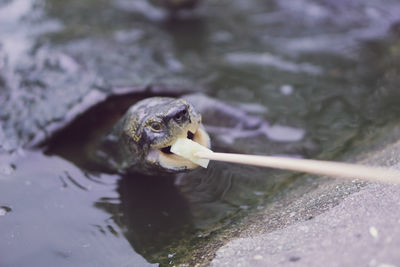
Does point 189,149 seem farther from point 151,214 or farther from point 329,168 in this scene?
point 329,168

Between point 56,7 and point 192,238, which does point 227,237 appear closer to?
point 192,238

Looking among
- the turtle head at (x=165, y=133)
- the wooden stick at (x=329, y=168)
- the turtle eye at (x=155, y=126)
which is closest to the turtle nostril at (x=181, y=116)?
the turtle head at (x=165, y=133)

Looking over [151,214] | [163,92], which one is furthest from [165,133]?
[163,92]

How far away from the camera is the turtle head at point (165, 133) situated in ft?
6.22

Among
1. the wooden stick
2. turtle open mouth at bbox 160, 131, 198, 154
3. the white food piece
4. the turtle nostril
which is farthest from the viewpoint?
turtle open mouth at bbox 160, 131, 198, 154

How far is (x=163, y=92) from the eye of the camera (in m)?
3.19

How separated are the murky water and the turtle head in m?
0.33

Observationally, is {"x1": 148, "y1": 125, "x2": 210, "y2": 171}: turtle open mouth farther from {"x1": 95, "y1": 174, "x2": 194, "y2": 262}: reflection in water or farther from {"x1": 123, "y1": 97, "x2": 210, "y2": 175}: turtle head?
{"x1": 95, "y1": 174, "x2": 194, "y2": 262}: reflection in water

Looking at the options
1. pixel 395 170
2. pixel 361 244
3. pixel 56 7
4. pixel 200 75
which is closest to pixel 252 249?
pixel 361 244

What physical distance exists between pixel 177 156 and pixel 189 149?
16 centimetres

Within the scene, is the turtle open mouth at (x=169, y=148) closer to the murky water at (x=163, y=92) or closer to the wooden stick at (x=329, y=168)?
the murky water at (x=163, y=92)

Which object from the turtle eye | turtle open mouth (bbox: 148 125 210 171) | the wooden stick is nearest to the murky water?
turtle open mouth (bbox: 148 125 210 171)

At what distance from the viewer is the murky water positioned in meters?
2.04

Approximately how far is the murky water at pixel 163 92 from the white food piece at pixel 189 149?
371mm
